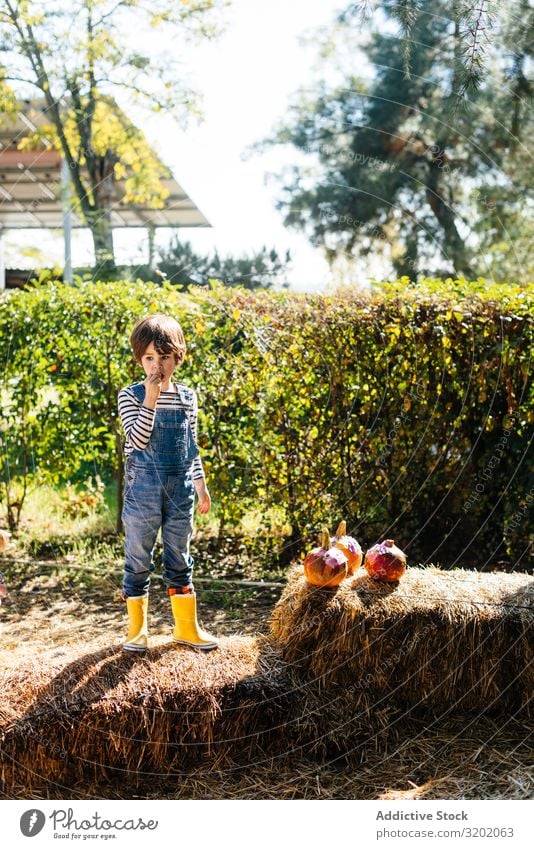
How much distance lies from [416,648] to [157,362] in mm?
1700

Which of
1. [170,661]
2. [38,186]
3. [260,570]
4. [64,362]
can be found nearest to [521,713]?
[170,661]

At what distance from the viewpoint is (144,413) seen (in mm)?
3301

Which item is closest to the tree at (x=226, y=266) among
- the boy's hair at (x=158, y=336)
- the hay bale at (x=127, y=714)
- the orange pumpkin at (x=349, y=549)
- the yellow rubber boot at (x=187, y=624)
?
the orange pumpkin at (x=349, y=549)

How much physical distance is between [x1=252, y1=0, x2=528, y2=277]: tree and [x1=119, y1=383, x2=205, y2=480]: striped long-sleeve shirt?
6305 mm

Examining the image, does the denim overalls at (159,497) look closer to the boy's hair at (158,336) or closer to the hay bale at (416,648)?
the boy's hair at (158,336)

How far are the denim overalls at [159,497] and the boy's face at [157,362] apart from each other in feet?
0.48

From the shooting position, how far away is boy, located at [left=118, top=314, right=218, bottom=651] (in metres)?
3.33

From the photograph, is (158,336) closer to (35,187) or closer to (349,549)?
(349,549)

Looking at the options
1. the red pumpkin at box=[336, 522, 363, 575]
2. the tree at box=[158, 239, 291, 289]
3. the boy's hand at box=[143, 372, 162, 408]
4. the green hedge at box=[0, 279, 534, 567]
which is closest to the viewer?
the boy's hand at box=[143, 372, 162, 408]

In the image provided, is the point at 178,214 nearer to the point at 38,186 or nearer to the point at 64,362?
the point at 64,362

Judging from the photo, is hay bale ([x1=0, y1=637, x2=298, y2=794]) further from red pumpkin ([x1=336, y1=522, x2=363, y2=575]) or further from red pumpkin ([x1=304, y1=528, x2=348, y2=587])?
red pumpkin ([x1=336, y1=522, x2=363, y2=575])

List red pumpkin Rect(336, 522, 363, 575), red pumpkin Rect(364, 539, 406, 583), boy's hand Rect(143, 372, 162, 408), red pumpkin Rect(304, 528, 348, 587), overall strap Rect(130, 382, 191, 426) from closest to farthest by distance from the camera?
1. boy's hand Rect(143, 372, 162, 408)
2. overall strap Rect(130, 382, 191, 426)
3. red pumpkin Rect(304, 528, 348, 587)
4. red pumpkin Rect(364, 539, 406, 583)
5. red pumpkin Rect(336, 522, 363, 575)

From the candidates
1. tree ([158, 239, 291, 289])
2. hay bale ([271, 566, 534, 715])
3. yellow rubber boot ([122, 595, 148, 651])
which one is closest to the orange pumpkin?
hay bale ([271, 566, 534, 715])

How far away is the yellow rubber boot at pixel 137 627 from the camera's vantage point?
338 cm
